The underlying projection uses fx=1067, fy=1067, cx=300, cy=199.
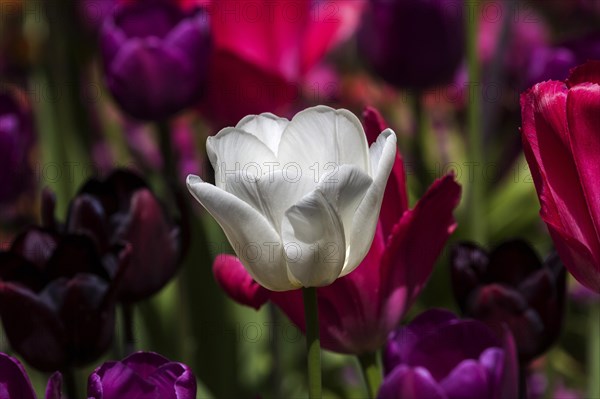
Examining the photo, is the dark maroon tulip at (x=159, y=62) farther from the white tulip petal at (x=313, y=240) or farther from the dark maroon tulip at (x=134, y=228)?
the white tulip petal at (x=313, y=240)

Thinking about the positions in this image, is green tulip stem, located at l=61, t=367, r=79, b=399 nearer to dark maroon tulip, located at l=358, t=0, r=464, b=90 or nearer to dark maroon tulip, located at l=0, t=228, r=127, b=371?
dark maroon tulip, located at l=0, t=228, r=127, b=371

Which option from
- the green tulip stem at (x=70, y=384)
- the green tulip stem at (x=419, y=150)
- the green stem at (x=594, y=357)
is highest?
the green tulip stem at (x=70, y=384)

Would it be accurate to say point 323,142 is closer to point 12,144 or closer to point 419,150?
point 12,144

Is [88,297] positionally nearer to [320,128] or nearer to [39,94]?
[320,128]

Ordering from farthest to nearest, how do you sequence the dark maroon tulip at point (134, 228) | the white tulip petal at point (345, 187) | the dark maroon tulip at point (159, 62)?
the dark maroon tulip at point (159, 62) → the dark maroon tulip at point (134, 228) → the white tulip petal at point (345, 187)

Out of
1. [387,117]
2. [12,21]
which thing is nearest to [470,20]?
[387,117]

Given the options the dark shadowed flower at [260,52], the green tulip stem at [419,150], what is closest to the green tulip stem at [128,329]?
the dark shadowed flower at [260,52]

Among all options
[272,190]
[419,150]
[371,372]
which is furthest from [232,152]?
[419,150]
